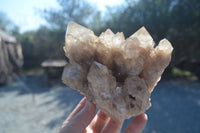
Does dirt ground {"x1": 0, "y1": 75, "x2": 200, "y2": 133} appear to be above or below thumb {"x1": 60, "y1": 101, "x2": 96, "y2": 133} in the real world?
below

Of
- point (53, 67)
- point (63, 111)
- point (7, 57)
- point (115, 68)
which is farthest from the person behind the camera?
point (7, 57)

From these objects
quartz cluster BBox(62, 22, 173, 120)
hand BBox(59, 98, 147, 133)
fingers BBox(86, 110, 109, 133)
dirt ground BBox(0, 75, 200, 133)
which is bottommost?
dirt ground BBox(0, 75, 200, 133)

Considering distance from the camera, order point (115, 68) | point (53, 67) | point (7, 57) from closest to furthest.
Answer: point (115, 68)
point (53, 67)
point (7, 57)

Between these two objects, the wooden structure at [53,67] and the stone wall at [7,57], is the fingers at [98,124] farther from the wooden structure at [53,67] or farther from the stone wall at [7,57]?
the stone wall at [7,57]

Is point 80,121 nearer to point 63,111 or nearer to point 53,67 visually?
point 63,111

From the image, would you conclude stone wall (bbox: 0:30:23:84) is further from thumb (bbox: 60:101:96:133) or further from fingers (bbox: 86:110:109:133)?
thumb (bbox: 60:101:96:133)

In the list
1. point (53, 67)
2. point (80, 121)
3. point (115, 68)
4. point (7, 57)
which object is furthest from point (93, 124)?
point (7, 57)

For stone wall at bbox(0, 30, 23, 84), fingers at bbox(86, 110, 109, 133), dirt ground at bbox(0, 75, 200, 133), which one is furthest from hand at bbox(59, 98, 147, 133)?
stone wall at bbox(0, 30, 23, 84)
